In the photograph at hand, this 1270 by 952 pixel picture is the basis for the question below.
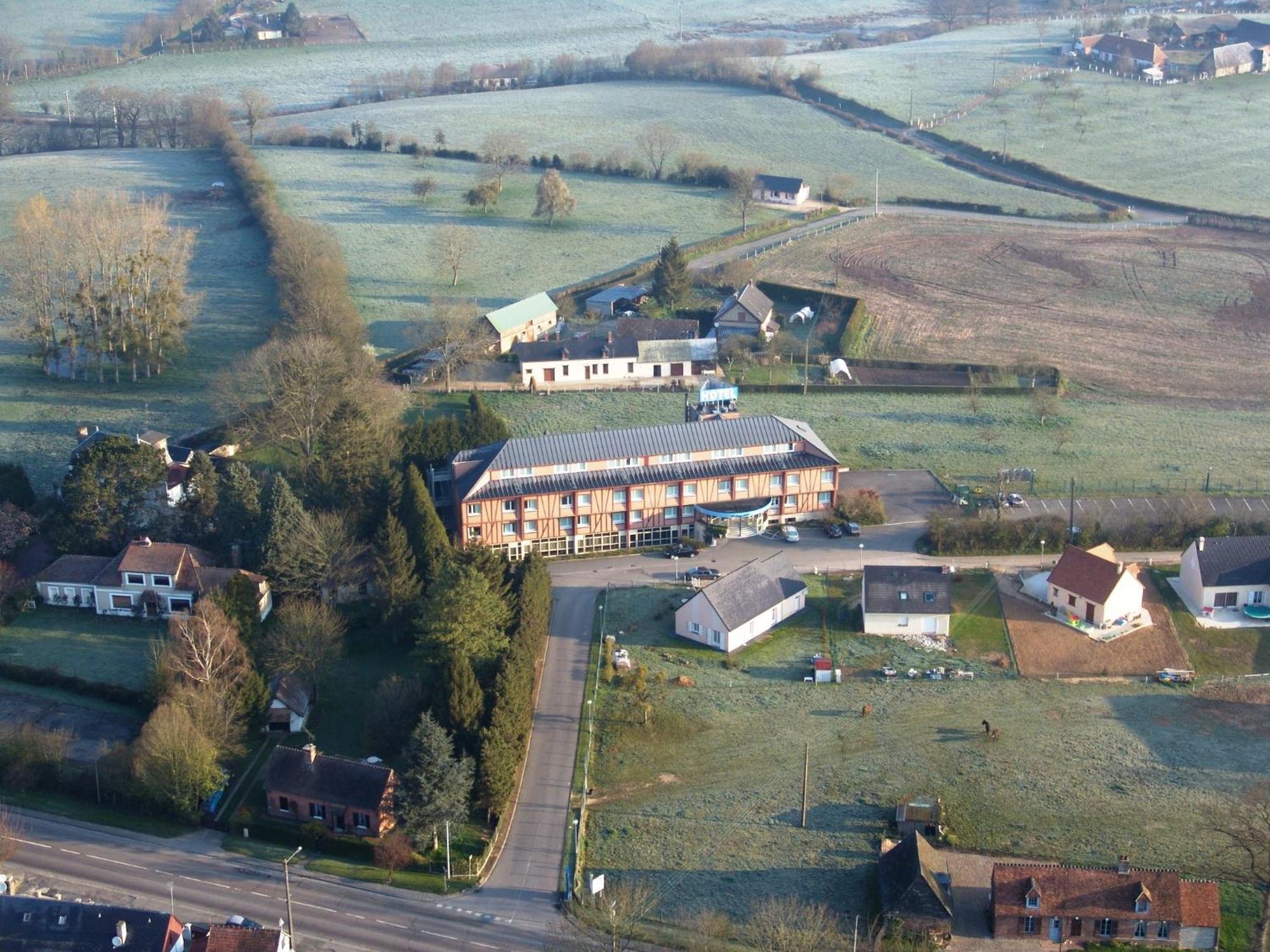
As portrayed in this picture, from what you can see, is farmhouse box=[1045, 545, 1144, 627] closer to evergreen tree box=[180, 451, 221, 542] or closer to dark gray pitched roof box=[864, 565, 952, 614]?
dark gray pitched roof box=[864, 565, 952, 614]

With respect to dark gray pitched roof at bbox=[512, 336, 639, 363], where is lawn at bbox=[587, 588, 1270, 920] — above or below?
below

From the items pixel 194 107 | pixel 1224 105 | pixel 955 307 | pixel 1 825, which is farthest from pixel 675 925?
pixel 1224 105

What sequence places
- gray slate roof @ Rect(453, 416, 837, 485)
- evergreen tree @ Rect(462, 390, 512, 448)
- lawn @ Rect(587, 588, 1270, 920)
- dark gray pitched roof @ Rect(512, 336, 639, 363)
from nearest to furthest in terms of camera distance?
lawn @ Rect(587, 588, 1270, 920)
gray slate roof @ Rect(453, 416, 837, 485)
evergreen tree @ Rect(462, 390, 512, 448)
dark gray pitched roof @ Rect(512, 336, 639, 363)

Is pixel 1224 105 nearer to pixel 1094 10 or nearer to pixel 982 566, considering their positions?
pixel 1094 10

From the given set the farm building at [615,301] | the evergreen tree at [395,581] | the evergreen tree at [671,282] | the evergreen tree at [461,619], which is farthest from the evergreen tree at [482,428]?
the evergreen tree at [671,282]

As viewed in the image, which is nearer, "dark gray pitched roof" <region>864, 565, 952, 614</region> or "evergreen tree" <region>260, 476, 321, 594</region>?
A: "dark gray pitched roof" <region>864, 565, 952, 614</region>

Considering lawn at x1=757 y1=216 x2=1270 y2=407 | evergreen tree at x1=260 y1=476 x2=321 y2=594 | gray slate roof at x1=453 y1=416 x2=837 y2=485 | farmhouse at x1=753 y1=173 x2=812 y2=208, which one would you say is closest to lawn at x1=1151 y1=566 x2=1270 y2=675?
gray slate roof at x1=453 y1=416 x2=837 y2=485

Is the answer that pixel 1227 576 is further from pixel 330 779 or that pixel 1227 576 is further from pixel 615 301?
pixel 615 301
